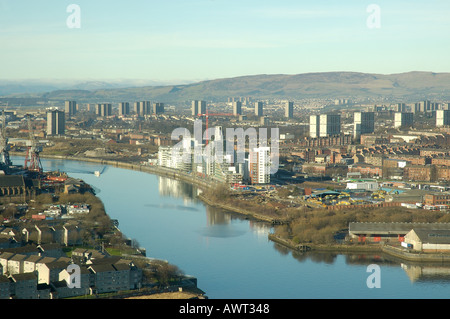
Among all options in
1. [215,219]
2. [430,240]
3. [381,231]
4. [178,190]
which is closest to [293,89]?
[178,190]

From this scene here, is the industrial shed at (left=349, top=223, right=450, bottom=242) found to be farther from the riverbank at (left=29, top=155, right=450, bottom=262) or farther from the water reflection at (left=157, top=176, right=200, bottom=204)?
the water reflection at (left=157, top=176, right=200, bottom=204)

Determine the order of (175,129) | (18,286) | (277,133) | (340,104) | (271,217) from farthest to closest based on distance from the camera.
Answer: (340,104), (175,129), (277,133), (271,217), (18,286)

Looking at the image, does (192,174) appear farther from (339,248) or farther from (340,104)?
(340,104)

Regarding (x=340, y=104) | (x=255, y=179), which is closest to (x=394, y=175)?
(x=255, y=179)

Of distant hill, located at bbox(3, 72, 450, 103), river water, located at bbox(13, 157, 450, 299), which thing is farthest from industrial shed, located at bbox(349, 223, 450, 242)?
distant hill, located at bbox(3, 72, 450, 103)

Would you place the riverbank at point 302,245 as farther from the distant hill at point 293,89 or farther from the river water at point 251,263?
the distant hill at point 293,89
